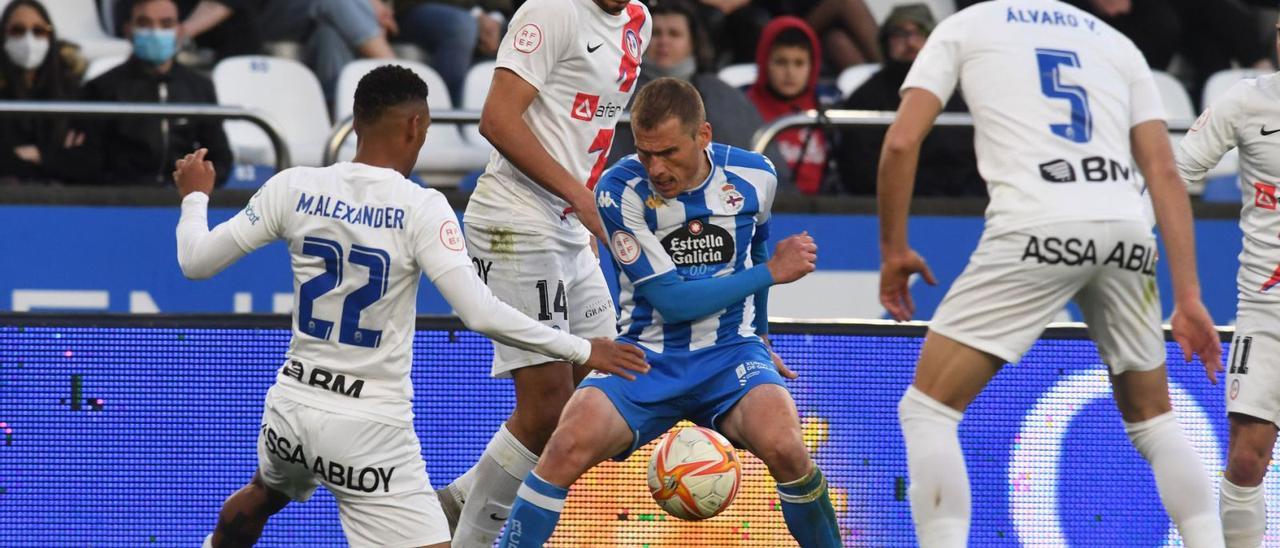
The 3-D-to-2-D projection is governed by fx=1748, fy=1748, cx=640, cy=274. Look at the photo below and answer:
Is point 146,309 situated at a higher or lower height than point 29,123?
lower

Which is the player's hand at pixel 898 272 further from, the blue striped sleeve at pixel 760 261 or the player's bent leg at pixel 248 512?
the player's bent leg at pixel 248 512

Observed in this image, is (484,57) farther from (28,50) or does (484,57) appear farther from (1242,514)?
(1242,514)

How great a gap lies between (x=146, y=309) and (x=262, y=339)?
1.88 m

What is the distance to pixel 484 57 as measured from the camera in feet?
35.6

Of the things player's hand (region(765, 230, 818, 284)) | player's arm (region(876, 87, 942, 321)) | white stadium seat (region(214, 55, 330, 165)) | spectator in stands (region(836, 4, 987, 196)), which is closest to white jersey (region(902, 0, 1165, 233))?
player's arm (region(876, 87, 942, 321))

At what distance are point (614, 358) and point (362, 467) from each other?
842 millimetres

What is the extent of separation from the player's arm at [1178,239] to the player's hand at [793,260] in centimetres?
100

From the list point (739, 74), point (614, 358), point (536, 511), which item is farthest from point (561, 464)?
point (739, 74)

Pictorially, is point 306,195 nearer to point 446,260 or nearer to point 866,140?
point 446,260

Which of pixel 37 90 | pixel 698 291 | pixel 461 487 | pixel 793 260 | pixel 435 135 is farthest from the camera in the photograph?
pixel 435 135

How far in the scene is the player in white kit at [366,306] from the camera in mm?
4742

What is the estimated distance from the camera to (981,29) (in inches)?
189

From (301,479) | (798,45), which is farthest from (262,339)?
(798,45)

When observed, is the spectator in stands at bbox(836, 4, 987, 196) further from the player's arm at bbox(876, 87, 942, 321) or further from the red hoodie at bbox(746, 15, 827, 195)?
the player's arm at bbox(876, 87, 942, 321)
